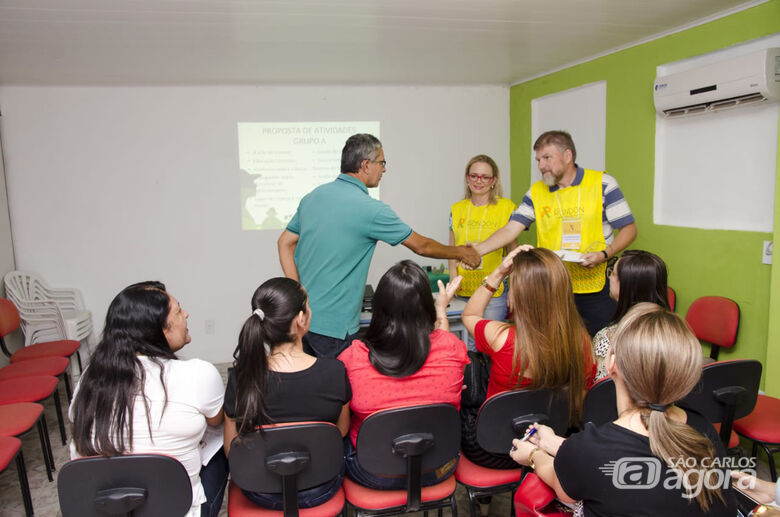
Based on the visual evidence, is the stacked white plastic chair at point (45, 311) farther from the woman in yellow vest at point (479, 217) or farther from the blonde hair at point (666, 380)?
the blonde hair at point (666, 380)

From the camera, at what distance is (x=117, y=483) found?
1.47 m

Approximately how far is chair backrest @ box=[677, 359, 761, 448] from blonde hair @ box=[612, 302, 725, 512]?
0.88 meters

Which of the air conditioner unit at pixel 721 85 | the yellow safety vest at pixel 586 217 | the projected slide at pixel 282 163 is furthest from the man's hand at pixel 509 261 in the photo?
the projected slide at pixel 282 163

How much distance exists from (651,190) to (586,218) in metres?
0.92

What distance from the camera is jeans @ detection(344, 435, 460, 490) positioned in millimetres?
1767

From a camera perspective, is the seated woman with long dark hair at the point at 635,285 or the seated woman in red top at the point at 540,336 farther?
the seated woman with long dark hair at the point at 635,285

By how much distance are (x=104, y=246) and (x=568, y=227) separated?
400 cm

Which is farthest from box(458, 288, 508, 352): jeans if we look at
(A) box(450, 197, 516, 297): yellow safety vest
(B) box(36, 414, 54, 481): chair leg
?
(B) box(36, 414, 54, 481): chair leg

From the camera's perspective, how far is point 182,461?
1.60 m

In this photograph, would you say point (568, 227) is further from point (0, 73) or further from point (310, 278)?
point (0, 73)

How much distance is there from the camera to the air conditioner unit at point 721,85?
98.7 inches

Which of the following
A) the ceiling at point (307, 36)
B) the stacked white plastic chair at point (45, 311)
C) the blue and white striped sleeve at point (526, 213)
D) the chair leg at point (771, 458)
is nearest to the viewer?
the chair leg at point (771, 458)

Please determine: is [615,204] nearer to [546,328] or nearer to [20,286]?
[546,328]

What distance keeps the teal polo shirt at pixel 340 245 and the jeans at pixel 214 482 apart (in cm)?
76
